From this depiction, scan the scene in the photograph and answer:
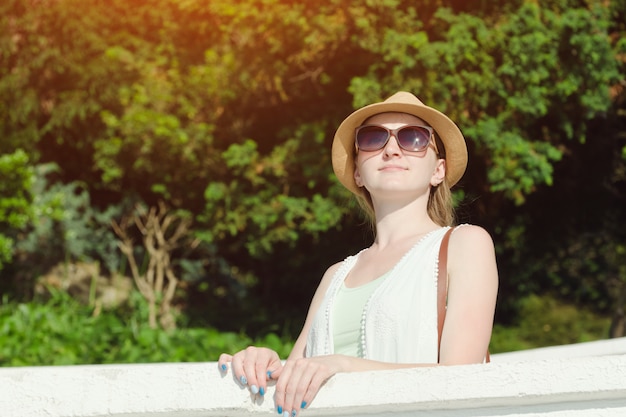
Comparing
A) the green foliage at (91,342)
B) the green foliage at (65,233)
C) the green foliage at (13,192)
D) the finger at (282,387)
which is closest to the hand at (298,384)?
the finger at (282,387)

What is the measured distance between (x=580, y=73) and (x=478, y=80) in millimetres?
1287

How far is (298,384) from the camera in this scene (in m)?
1.67

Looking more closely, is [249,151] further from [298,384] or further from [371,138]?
[298,384]

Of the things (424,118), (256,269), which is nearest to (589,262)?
(256,269)

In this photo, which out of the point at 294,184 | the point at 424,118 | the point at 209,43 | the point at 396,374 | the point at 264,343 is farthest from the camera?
the point at 209,43

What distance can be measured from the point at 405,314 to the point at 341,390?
0.38 metres

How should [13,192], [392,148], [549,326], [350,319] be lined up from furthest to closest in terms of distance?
1. [549,326]
2. [13,192]
3. [392,148]
4. [350,319]

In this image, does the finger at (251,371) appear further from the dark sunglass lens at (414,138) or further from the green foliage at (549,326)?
the green foliage at (549,326)

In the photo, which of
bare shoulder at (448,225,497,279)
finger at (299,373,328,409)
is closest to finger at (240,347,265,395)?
finger at (299,373,328,409)

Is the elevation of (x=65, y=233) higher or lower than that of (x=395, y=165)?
lower

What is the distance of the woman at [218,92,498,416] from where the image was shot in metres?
1.75

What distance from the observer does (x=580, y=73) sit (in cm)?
930

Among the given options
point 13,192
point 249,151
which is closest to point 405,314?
point 249,151

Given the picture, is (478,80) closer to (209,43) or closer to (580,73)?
(580,73)
